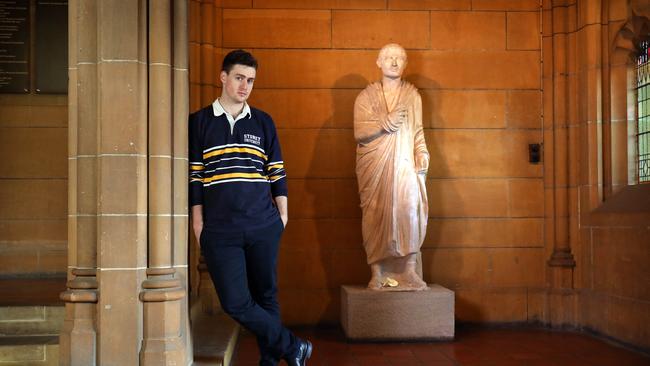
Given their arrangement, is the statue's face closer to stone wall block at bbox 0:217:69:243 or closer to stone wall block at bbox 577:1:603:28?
stone wall block at bbox 577:1:603:28

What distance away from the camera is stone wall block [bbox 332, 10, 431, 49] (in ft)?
21.8

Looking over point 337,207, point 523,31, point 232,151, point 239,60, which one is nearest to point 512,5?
point 523,31

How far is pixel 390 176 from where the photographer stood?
575cm

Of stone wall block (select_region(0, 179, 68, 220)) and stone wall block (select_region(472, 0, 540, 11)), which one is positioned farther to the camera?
stone wall block (select_region(472, 0, 540, 11))

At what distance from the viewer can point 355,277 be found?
6.61m

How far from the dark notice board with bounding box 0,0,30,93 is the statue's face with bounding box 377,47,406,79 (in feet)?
10.5

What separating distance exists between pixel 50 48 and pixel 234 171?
12.1ft

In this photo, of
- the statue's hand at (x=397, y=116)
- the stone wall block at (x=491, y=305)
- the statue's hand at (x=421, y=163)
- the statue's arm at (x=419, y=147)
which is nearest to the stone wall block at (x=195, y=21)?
the statue's hand at (x=397, y=116)

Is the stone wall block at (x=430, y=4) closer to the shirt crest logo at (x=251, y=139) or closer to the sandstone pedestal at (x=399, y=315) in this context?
the sandstone pedestal at (x=399, y=315)

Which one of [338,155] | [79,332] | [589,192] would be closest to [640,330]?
[589,192]

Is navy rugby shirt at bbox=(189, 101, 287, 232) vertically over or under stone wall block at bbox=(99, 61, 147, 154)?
under

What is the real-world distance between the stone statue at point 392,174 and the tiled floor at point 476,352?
1.82 ft

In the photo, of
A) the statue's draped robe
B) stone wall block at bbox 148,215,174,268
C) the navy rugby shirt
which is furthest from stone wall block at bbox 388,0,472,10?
stone wall block at bbox 148,215,174,268

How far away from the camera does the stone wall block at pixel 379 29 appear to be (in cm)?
666
